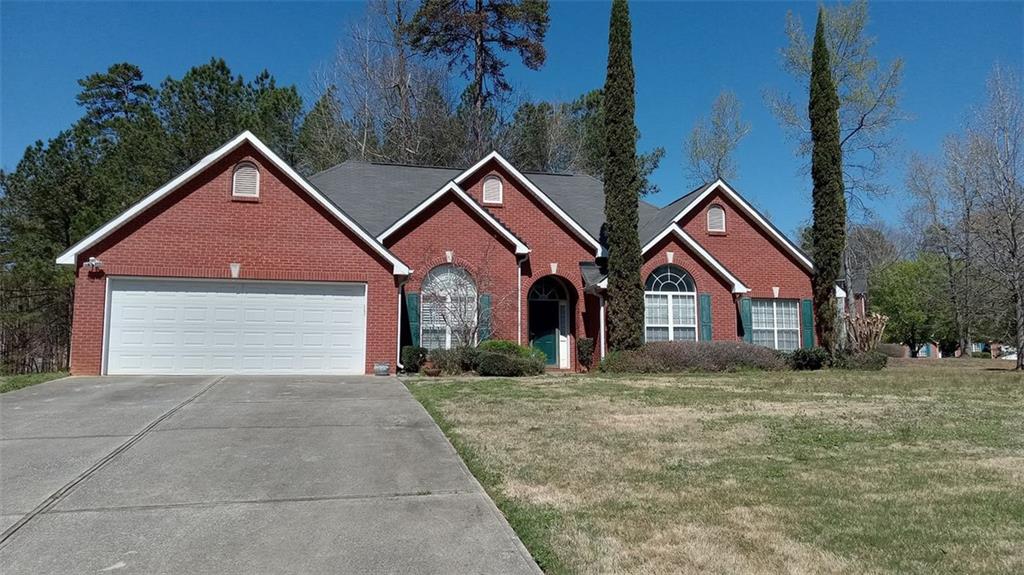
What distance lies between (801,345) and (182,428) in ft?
63.0

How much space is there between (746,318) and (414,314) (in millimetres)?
10547

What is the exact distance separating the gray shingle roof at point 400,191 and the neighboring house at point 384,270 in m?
0.08

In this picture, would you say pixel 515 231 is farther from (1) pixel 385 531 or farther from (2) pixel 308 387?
(1) pixel 385 531

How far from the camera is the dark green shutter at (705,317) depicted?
19.4m

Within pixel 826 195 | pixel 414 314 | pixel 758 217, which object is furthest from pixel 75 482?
pixel 826 195

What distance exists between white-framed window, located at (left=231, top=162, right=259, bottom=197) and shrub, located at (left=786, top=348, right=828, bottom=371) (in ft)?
50.6

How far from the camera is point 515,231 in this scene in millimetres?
19875

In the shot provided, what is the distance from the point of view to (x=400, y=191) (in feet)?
69.1

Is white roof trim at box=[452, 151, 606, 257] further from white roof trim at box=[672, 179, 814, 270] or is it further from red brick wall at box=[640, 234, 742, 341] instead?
white roof trim at box=[672, 179, 814, 270]

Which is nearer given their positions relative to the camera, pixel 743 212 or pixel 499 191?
pixel 499 191

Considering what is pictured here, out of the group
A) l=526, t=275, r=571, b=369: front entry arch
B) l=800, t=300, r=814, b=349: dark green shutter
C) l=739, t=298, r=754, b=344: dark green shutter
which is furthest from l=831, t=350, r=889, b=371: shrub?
l=526, t=275, r=571, b=369: front entry arch

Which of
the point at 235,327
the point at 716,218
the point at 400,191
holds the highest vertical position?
the point at 400,191

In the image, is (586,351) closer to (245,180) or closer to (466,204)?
(466,204)

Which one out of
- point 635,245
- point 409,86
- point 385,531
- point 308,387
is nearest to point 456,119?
point 409,86
